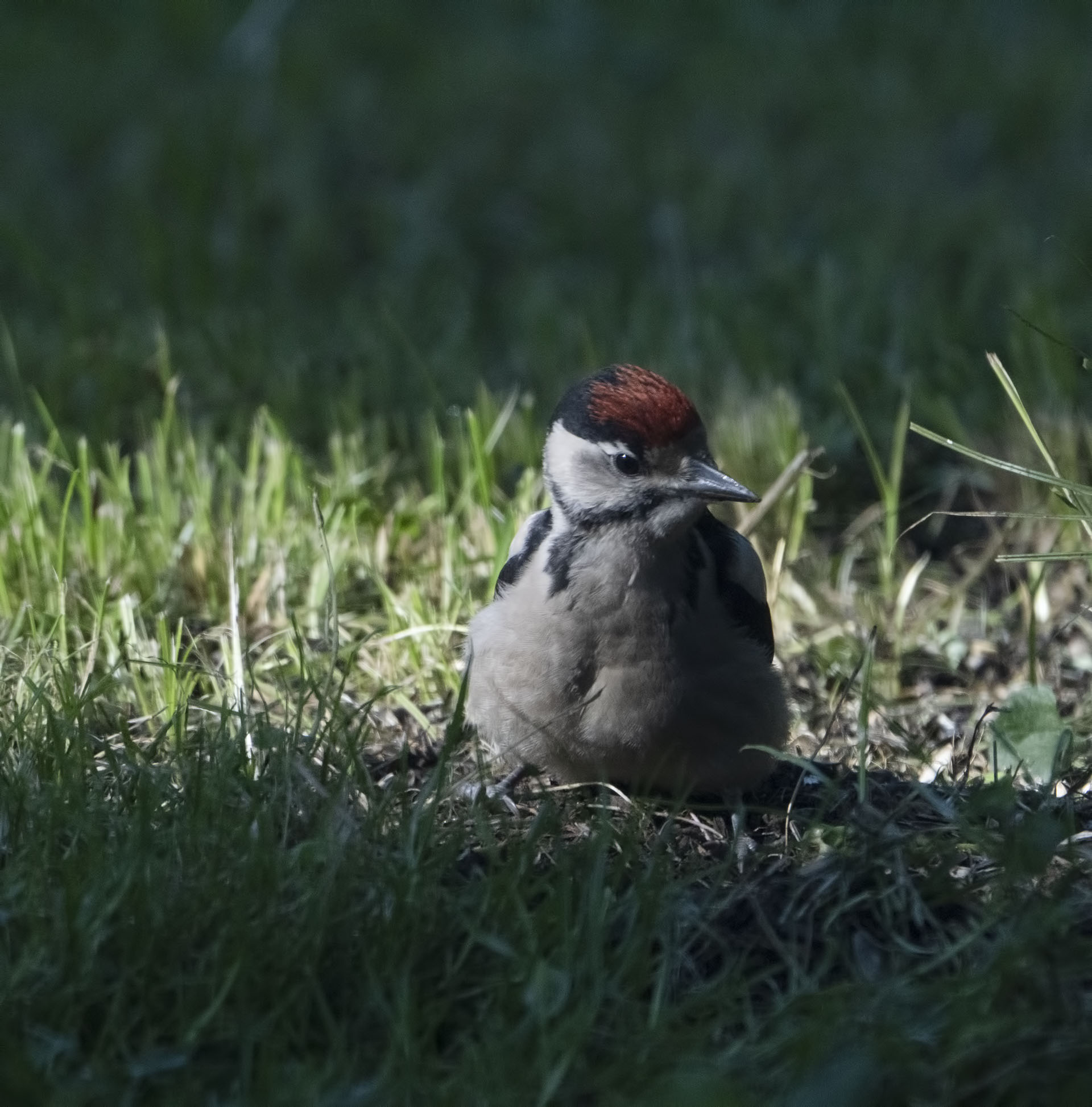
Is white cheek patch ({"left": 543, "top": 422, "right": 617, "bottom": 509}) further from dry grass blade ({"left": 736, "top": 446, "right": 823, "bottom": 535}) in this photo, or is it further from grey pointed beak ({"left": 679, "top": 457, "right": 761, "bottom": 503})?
dry grass blade ({"left": 736, "top": 446, "right": 823, "bottom": 535})

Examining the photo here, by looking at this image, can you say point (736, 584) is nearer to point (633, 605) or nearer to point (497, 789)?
point (633, 605)

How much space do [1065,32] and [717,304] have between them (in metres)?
3.88

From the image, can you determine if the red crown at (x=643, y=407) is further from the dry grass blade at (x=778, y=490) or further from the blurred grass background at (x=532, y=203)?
the blurred grass background at (x=532, y=203)

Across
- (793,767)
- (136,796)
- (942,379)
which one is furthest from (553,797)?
(942,379)

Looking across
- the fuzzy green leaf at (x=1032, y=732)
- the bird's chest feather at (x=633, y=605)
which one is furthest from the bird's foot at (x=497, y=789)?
the fuzzy green leaf at (x=1032, y=732)

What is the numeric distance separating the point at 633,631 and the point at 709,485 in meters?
0.34

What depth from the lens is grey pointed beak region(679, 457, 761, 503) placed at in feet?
10.9

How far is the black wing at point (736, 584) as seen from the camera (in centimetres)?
355

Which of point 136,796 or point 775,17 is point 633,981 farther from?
point 775,17

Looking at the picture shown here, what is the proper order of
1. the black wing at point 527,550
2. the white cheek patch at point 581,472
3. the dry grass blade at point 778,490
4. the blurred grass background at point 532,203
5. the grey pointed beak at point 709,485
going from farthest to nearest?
the blurred grass background at point 532,203
the dry grass blade at point 778,490
the black wing at point 527,550
the white cheek patch at point 581,472
the grey pointed beak at point 709,485

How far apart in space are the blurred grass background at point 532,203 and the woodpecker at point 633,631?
50.6 inches

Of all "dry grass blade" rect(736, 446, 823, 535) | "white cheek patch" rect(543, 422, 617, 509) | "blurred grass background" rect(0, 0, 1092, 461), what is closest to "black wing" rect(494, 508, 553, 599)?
"white cheek patch" rect(543, 422, 617, 509)

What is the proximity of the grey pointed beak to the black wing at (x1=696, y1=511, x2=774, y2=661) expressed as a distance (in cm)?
20

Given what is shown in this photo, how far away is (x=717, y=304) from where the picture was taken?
5.86 m
